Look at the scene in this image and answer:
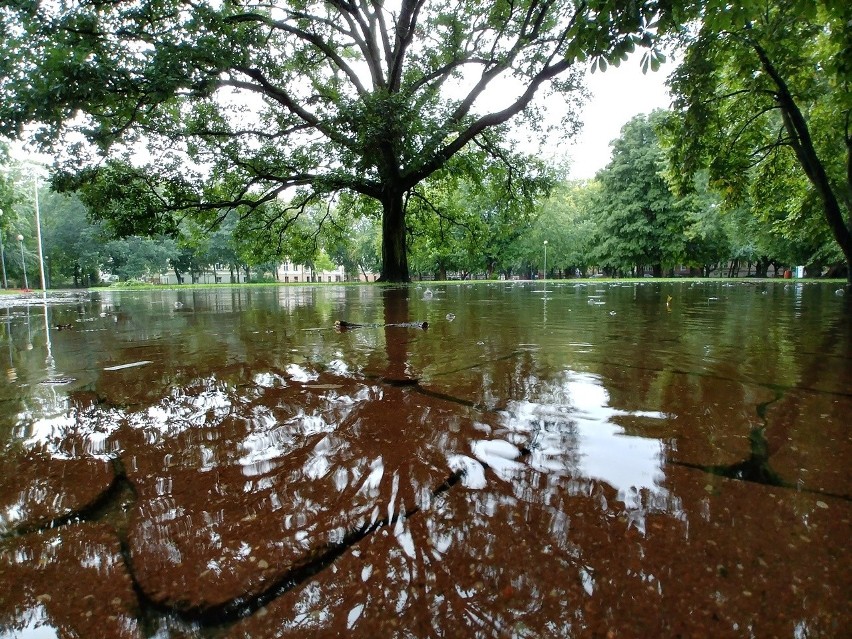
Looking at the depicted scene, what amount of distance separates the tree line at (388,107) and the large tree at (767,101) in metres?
0.06

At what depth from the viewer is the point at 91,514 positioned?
972mm

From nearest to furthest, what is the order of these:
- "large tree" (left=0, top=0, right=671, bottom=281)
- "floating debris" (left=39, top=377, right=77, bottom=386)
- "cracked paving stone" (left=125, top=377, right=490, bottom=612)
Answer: "cracked paving stone" (left=125, top=377, right=490, bottom=612) < "floating debris" (left=39, top=377, right=77, bottom=386) < "large tree" (left=0, top=0, right=671, bottom=281)

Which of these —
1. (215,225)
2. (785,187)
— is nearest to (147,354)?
(215,225)

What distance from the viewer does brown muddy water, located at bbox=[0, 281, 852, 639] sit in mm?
702

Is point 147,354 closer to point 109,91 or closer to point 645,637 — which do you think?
point 645,637

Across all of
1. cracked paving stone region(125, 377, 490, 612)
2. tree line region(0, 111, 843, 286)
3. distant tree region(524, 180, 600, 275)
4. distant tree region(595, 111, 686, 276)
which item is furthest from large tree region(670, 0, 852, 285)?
distant tree region(524, 180, 600, 275)

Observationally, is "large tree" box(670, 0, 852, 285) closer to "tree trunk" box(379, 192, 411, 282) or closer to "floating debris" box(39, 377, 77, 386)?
"tree trunk" box(379, 192, 411, 282)

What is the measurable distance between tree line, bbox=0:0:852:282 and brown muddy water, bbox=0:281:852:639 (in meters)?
3.80

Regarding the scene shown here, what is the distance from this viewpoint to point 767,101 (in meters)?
11.5

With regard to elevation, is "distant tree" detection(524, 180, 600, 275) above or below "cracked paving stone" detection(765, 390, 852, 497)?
above

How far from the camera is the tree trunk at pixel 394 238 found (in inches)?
561

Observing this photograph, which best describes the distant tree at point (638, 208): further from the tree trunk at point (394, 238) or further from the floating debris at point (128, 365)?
the floating debris at point (128, 365)

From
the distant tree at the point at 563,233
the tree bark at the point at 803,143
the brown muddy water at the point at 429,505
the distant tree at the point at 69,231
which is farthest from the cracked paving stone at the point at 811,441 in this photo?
the distant tree at the point at 69,231

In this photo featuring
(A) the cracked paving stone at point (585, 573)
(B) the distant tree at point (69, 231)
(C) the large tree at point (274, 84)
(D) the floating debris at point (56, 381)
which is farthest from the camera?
(B) the distant tree at point (69, 231)
